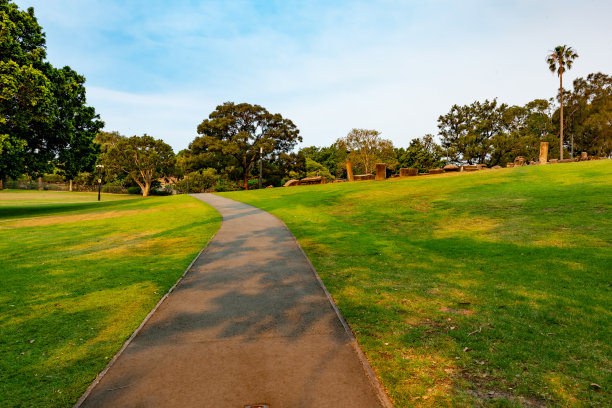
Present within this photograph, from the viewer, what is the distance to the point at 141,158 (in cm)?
5778

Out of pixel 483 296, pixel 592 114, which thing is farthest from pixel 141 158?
pixel 592 114

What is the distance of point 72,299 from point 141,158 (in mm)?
59254

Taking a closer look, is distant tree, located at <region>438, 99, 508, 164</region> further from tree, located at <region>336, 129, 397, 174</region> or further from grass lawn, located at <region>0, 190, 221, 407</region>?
grass lawn, located at <region>0, 190, 221, 407</region>

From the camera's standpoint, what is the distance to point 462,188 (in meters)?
18.9

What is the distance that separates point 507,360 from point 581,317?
1989 mm

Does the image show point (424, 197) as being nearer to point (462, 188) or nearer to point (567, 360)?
point (462, 188)

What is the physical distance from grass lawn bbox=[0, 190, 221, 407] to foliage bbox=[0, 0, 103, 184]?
36.2 feet

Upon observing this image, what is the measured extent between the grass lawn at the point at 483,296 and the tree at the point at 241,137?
1737 inches

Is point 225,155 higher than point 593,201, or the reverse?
point 225,155

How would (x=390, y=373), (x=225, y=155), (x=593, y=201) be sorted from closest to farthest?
(x=390, y=373)
(x=593, y=201)
(x=225, y=155)

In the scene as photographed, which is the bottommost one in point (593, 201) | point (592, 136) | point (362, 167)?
point (593, 201)

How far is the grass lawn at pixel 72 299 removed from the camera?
3.58m

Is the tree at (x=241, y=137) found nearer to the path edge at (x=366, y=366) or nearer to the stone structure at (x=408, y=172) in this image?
the stone structure at (x=408, y=172)

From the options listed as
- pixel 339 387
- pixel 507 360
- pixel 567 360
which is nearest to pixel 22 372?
pixel 339 387
